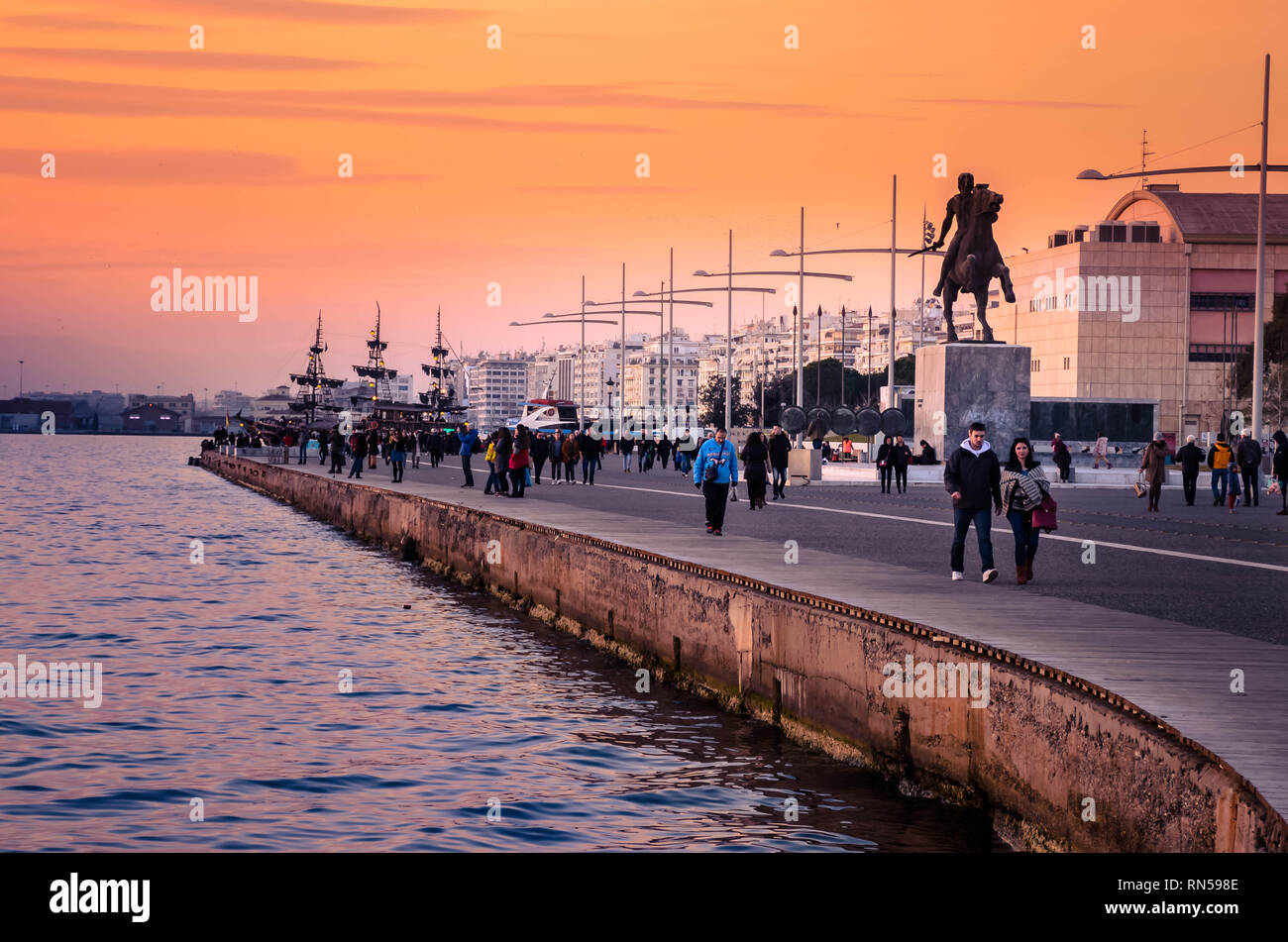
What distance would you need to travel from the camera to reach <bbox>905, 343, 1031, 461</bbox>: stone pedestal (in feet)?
145

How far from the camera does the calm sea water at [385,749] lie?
1092 centimetres

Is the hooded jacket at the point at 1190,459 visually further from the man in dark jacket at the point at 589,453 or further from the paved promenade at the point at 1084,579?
the man in dark jacket at the point at 589,453

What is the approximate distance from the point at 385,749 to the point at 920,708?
14.9ft

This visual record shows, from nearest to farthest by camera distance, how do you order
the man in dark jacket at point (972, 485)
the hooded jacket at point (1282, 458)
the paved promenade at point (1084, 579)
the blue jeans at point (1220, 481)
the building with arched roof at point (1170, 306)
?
the paved promenade at point (1084, 579)
the man in dark jacket at point (972, 485)
the hooded jacket at point (1282, 458)
the blue jeans at point (1220, 481)
the building with arched roof at point (1170, 306)

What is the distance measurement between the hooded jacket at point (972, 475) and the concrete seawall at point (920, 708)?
2622mm

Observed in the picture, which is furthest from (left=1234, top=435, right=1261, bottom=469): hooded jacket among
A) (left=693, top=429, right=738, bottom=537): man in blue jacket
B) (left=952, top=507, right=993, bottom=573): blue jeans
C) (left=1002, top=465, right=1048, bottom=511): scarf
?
(left=952, top=507, right=993, bottom=573): blue jeans

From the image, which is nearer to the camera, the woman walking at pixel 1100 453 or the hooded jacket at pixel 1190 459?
the hooded jacket at pixel 1190 459

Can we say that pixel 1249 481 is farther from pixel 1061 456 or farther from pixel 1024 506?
pixel 1024 506

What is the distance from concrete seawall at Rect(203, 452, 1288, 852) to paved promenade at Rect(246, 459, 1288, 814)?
0.28m

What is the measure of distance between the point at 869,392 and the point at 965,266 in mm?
141198

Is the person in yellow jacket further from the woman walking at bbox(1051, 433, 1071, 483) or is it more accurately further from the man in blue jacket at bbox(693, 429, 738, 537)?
the man in blue jacket at bbox(693, 429, 738, 537)

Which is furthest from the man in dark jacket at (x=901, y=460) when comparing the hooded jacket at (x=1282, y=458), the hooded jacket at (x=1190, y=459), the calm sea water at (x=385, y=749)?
the calm sea water at (x=385, y=749)

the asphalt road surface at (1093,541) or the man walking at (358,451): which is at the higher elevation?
the man walking at (358,451)

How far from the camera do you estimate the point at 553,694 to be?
1688 cm
